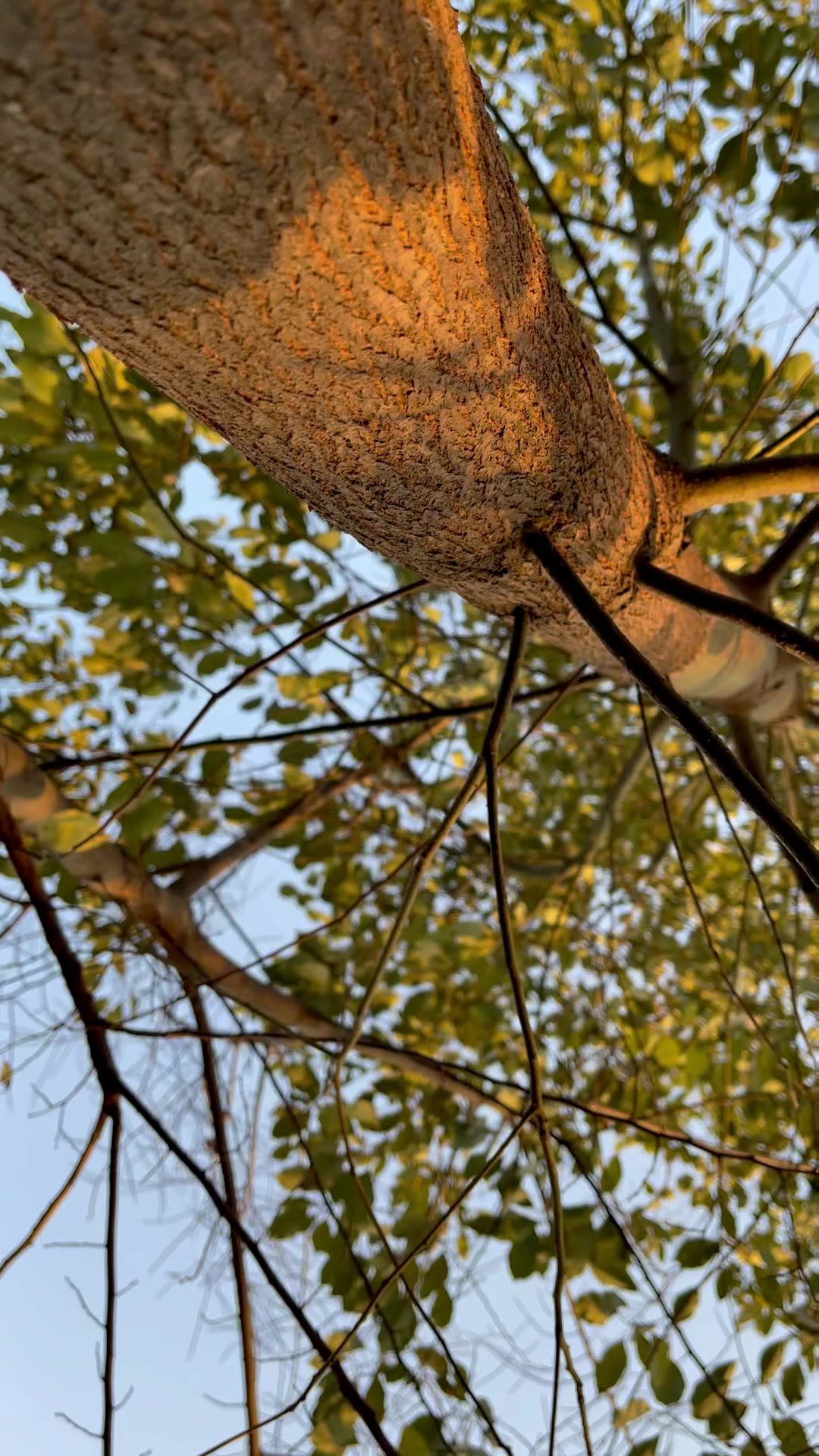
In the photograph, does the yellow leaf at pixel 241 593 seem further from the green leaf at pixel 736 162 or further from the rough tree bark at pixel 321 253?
the green leaf at pixel 736 162

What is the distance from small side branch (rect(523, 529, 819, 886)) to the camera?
47 cm

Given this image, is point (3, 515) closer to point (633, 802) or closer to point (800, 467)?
point (800, 467)

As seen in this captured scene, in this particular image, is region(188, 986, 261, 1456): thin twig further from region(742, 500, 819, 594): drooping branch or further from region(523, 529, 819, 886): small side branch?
region(742, 500, 819, 594): drooping branch

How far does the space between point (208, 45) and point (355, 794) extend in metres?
1.89

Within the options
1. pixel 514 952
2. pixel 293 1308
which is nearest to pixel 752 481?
pixel 514 952

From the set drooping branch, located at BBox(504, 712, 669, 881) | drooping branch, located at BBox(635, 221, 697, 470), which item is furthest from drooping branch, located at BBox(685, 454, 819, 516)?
drooping branch, located at BBox(504, 712, 669, 881)

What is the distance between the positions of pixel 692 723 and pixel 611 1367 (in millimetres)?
943

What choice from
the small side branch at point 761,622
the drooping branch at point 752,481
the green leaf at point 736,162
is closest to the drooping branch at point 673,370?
the green leaf at point 736,162

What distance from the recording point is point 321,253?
37 cm

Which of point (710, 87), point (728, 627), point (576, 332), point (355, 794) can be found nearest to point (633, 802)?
point (355, 794)

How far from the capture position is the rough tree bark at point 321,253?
30 centimetres

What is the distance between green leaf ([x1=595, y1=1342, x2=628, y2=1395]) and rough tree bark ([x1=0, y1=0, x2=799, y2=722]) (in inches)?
38.6

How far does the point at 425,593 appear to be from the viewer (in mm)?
1951

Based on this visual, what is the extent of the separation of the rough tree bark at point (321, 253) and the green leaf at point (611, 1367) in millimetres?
981
